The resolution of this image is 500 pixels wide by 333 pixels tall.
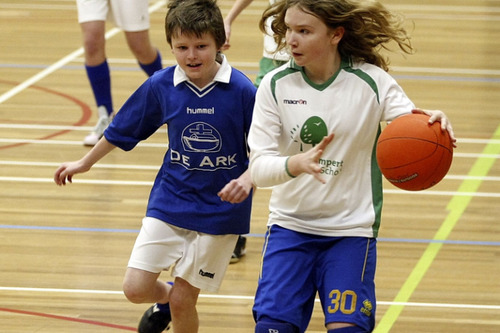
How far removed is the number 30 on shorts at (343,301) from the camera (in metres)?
3.14

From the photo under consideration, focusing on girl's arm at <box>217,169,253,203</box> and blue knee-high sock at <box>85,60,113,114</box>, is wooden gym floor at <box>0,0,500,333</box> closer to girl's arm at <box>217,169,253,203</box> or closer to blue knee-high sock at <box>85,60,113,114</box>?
blue knee-high sock at <box>85,60,113,114</box>

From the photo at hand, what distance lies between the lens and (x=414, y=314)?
4.33 meters

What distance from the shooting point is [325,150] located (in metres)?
3.27

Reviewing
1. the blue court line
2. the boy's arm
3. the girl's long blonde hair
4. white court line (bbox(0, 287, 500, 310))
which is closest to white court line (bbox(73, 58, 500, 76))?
the blue court line

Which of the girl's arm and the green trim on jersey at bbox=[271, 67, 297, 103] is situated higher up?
the green trim on jersey at bbox=[271, 67, 297, 103]

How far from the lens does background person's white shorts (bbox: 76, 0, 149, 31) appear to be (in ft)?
21.7

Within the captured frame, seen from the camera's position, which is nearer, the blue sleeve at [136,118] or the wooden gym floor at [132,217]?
the blue sleeve at [136,118]

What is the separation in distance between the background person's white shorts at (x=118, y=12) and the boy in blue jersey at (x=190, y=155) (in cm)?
308

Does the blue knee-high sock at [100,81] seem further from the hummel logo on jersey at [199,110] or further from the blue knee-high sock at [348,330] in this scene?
the blue knee-high sock at [348,330]

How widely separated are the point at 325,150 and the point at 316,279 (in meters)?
0.44

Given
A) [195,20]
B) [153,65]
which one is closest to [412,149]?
[195,20]

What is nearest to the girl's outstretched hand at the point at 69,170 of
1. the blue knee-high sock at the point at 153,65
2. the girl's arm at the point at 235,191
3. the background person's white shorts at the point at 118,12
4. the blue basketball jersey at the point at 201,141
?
the blue basketball jersey at the point at 201,141

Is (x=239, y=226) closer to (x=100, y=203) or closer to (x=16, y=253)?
(x=16, y=253)

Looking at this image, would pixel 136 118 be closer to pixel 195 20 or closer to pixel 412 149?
pixel 195 20
